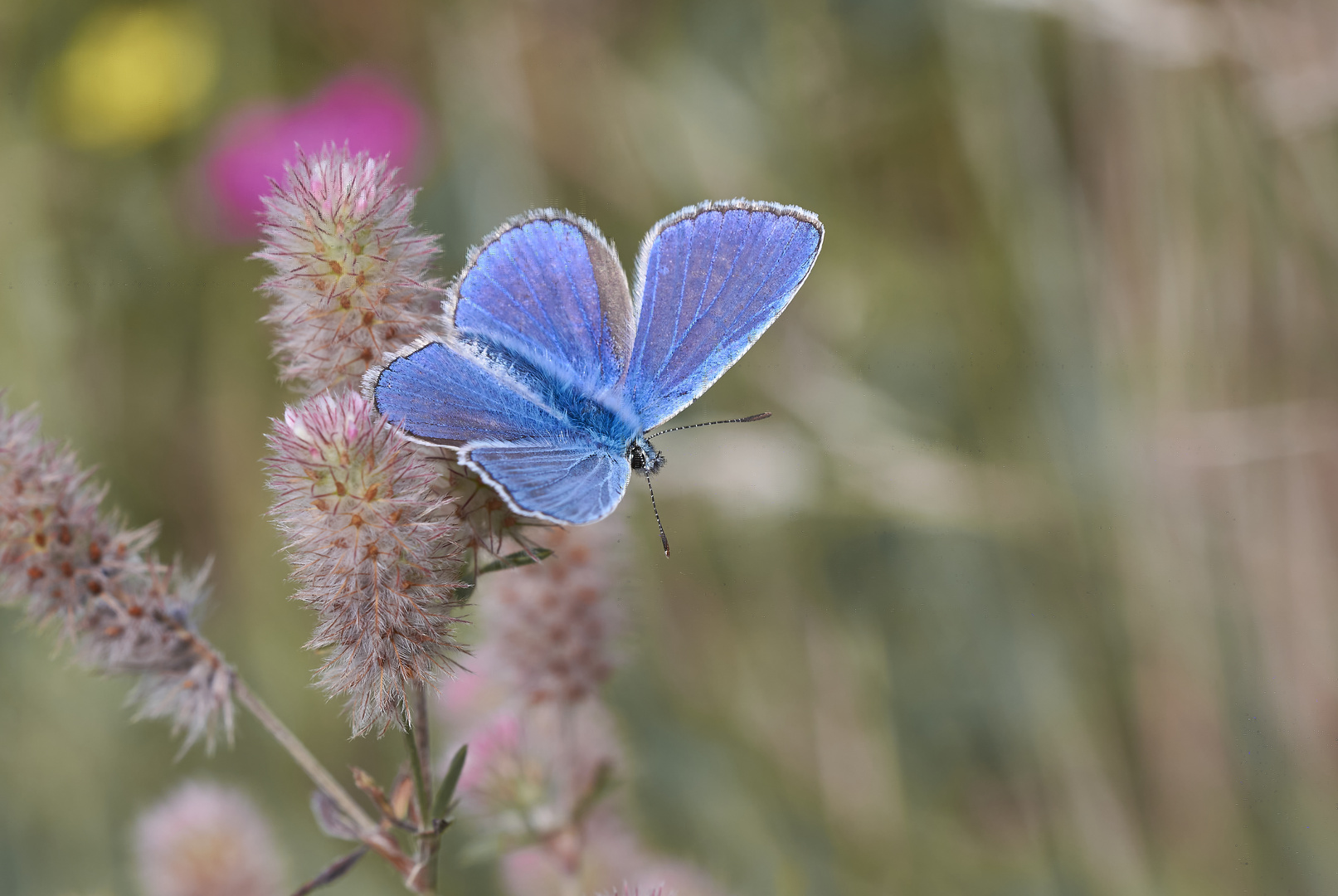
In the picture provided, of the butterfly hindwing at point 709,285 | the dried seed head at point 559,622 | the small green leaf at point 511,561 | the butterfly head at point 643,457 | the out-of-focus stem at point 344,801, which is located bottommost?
the dried seed head at point 559,622

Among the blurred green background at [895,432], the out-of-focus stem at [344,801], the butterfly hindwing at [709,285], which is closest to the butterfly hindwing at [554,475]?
the butterfly hindwing at [709,285]

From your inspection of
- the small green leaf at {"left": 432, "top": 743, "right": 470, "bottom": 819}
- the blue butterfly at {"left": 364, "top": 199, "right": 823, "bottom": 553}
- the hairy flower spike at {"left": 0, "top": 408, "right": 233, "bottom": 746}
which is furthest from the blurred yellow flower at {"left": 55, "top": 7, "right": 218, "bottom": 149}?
the small green leaf at {"left": 432, "top": 743, "right": 470, "bottom": 819}

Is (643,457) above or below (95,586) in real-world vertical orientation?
below

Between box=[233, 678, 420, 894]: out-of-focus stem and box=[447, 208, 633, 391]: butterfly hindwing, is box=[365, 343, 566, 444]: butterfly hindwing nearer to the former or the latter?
box=[447, 208, 633, 391]: butterfly hindwing

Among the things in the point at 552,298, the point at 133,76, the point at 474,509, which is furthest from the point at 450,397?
the point at 133,76

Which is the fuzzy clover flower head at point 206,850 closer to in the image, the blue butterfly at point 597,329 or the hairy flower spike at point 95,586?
the hairy flower spike at point 95,586

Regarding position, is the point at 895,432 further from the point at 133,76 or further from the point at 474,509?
the point at 133,76
